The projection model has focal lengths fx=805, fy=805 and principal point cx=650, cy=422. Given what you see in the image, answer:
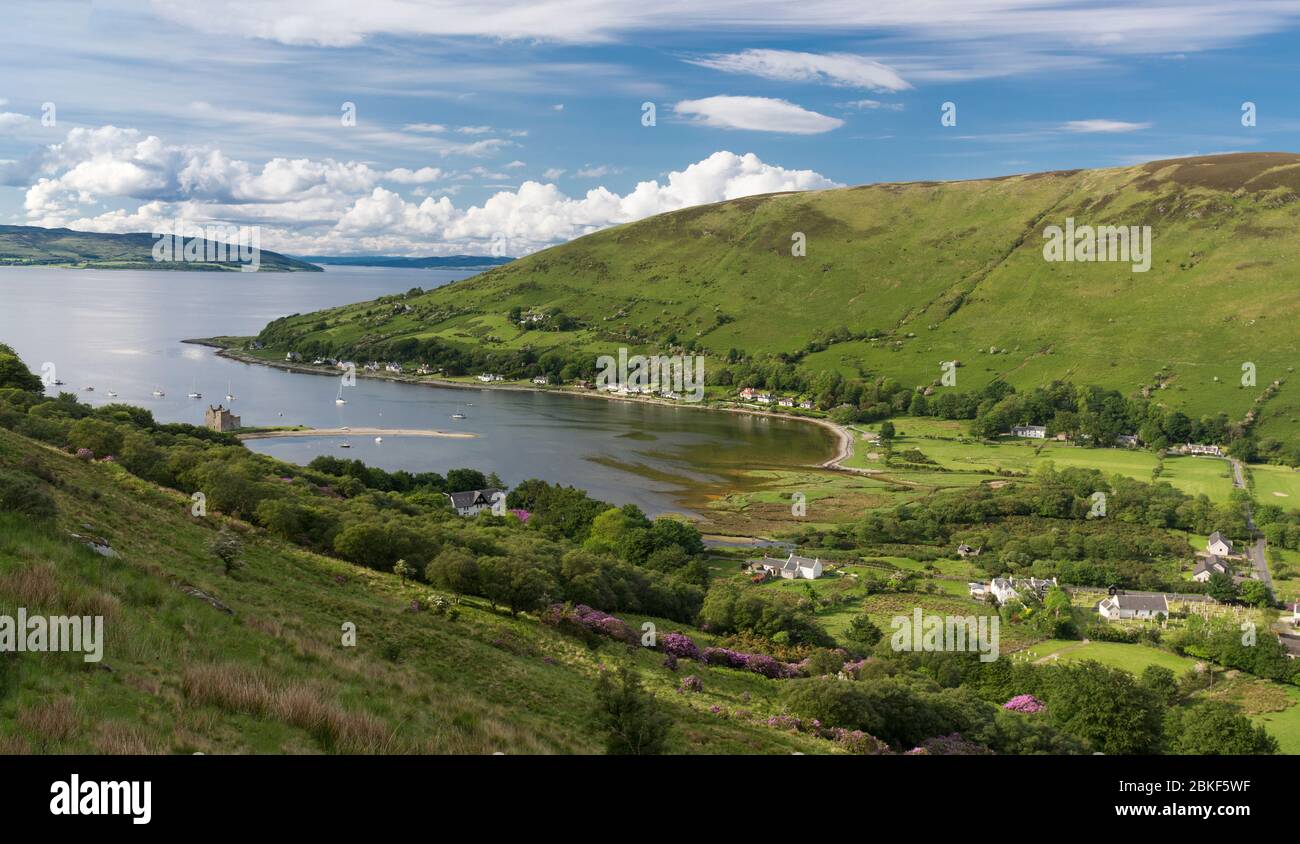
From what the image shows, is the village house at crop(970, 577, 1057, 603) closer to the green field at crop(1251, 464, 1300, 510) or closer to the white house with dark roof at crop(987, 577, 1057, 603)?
the white house with dark roof at crop(987, 577, 1057, 603)

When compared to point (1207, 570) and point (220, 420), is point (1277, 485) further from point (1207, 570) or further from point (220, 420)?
point (220, 420)

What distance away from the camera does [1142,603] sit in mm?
47562

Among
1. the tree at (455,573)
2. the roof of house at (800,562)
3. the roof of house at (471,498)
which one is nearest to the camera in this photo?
the tree at (455,573)

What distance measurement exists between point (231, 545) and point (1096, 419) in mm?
114792

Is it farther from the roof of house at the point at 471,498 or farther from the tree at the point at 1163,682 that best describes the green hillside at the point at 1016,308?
the roof of house at the point at 471,498

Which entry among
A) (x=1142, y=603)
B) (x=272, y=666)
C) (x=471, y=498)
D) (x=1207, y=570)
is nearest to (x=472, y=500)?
(x=471, y=498)

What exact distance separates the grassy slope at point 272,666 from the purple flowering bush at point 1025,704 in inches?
376

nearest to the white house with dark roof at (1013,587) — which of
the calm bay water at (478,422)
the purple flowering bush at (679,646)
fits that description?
the calm bay water at (478,422)

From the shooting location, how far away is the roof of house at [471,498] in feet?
207

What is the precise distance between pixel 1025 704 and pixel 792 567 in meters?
24.9

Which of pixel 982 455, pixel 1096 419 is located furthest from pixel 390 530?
pixel 1096 419

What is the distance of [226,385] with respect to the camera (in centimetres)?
12962
